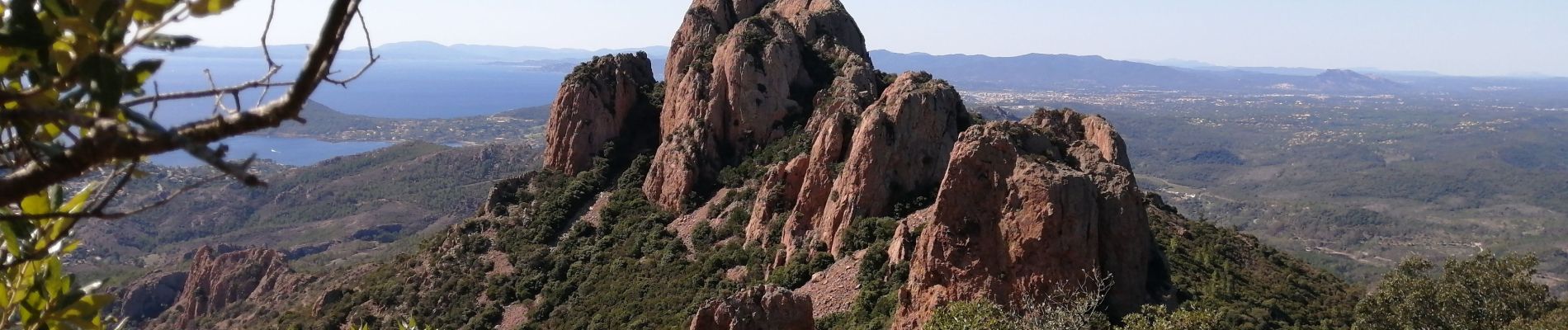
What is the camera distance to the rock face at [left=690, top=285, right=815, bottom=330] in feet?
59.0

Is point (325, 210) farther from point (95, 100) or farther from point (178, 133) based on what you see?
point (178, 133)

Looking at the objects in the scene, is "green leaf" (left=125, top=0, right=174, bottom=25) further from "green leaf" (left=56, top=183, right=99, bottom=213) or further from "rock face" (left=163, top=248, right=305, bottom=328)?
"rock face" (left=163, top=248, right=305, bottom=328)

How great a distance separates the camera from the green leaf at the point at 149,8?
2.62 metres

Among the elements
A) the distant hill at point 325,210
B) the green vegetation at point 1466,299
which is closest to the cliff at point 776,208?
the green vegetation at point 1466,299

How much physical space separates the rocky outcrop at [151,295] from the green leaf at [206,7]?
69340mm

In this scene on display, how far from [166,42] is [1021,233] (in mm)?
17104

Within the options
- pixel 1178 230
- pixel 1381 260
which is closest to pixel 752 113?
pixel 1178 230

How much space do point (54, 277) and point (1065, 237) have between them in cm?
1696

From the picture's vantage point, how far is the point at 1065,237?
18.0 metres

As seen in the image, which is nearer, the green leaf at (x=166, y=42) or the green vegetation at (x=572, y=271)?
the green leaf at (x=166, y=42)

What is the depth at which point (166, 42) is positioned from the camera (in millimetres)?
2691

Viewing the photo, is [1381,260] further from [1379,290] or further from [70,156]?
[70,156]

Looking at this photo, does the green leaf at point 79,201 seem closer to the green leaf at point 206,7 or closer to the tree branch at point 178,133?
the tree branch at point 178,133

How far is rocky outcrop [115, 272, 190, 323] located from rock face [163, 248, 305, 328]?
279 centimetres
